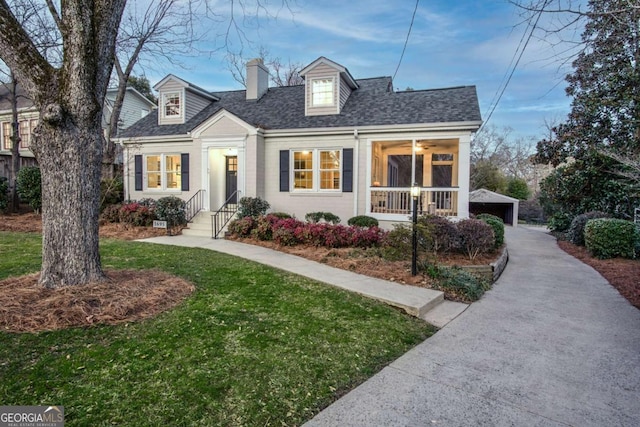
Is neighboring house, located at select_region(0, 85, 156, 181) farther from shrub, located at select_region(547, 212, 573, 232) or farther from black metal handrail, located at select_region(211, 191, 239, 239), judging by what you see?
shrub, located at select_region(547, 212, 573, 232)

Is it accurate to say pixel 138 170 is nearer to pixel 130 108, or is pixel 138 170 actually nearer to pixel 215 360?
pixel 130 108

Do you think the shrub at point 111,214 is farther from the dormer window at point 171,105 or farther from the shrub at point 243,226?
the shrub at point 243,226

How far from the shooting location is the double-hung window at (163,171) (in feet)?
→ 43.6

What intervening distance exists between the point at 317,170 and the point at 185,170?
500 cm

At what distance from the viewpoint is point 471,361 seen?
3.49 metres

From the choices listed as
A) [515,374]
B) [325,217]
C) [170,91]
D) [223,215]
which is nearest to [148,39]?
[170,91]

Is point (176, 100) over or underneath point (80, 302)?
over

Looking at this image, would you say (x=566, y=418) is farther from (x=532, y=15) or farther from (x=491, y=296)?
(x=532, y=15)

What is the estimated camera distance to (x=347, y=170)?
11.3 meters

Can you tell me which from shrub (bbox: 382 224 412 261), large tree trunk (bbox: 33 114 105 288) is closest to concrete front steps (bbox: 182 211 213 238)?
shrub (bbox: 382 224 412 261)

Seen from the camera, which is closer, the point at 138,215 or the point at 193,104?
the point at 138,215

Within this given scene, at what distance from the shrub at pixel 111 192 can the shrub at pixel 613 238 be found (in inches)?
618

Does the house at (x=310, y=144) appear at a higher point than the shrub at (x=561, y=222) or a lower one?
higher

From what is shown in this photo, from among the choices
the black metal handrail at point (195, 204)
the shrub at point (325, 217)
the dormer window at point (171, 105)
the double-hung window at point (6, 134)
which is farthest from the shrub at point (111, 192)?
the double-hung window at point (6, 134)
